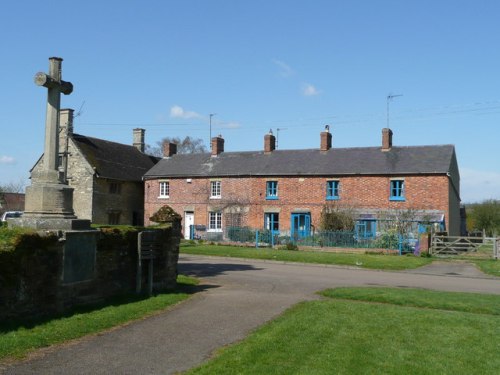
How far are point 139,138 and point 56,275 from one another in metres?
44.8

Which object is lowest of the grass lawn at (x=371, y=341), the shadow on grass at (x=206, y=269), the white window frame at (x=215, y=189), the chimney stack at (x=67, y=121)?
the grass lawn at (x=371, y=341)

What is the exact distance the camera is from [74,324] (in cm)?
953

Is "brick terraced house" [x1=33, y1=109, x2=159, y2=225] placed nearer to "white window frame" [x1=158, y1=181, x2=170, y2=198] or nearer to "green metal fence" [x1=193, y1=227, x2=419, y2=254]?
"white window frame" [x1=158, y1=181, x2=170, y2=198]

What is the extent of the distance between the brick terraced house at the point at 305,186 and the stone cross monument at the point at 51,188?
2871cm

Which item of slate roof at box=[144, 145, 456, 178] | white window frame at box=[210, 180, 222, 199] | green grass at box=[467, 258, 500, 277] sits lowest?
green grass at box=[467, 258, 500, 277]

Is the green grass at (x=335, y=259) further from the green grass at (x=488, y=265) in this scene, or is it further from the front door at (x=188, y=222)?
the front door at (x=188, y=222)

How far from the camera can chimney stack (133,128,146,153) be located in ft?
175

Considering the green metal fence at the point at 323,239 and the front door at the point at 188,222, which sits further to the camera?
the front door at the point at 188,222

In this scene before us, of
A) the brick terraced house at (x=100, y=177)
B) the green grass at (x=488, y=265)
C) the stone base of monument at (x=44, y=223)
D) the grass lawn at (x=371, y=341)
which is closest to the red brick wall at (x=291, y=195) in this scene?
the brick terraced house at (x=100, y=177)

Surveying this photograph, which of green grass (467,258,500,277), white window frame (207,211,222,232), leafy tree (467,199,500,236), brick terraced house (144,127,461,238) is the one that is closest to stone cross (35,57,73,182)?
green grass (467,258,500,277)

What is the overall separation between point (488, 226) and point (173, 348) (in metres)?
56.8

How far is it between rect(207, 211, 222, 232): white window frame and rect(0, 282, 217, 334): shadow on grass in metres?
27.4

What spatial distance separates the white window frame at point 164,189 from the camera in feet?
149

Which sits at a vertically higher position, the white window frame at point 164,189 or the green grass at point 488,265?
the white window frame at point 164,189
